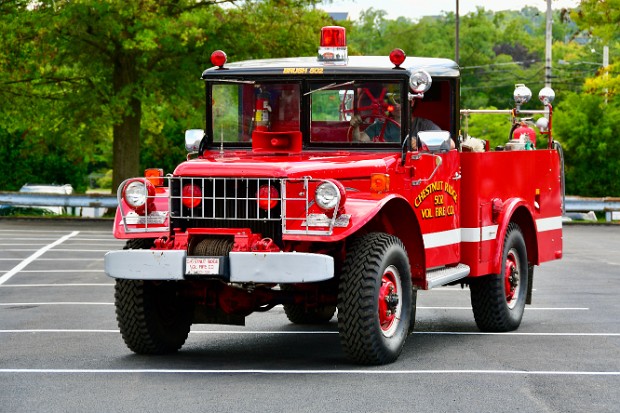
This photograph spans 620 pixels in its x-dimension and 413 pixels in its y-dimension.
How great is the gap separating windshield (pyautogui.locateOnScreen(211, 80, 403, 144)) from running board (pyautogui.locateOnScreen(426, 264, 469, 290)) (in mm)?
1171

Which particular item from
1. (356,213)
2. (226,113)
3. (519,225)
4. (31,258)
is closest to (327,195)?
(356,213)

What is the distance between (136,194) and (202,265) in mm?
1009

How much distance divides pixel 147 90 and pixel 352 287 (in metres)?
25.8

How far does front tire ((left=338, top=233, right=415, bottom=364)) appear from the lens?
33.6 feet

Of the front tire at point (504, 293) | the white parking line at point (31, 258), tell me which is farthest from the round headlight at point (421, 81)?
the white parking line at point (31, 258)

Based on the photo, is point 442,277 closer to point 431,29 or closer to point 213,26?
point 213,26

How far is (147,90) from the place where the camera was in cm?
3544

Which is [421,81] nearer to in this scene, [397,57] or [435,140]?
Result: [397,57]

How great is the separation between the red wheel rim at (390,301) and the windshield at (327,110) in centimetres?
142

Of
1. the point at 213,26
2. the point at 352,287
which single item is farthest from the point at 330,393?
the point at 213,26

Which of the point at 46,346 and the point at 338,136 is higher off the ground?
the point at 338,136

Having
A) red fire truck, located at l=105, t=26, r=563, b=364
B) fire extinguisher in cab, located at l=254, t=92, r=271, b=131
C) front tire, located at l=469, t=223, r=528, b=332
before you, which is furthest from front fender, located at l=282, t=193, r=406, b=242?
front tire, located at l=469, t=223, r=528, b=332

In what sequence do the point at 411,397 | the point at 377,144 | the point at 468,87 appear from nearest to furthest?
the point at 411,397 → the point at 377,144 → the point at 468,87

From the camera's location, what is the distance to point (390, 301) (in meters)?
10.7
